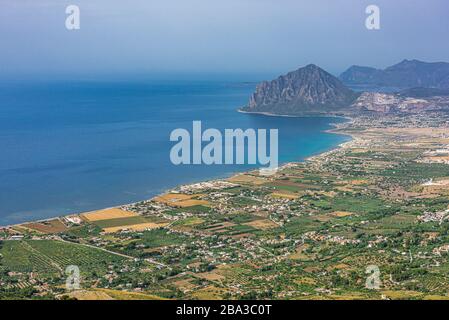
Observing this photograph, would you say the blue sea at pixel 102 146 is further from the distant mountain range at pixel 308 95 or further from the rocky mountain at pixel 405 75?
the rocky mountain at pixel 405 75

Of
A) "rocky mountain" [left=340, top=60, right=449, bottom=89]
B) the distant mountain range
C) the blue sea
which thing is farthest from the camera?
"rocky mountain" [left=340, top=60, right=449, bottom=89]

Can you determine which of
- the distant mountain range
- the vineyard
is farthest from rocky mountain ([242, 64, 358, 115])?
the vineyard

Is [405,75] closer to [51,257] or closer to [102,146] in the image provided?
[102,146]

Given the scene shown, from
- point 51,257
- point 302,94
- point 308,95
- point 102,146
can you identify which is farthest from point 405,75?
point 51,257

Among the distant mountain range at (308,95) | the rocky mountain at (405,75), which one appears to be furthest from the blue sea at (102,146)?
the rocky mountain at (405,75)

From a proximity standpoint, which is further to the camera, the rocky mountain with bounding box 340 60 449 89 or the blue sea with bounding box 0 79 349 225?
the rocky mountain with bounding box 340 60 449 89

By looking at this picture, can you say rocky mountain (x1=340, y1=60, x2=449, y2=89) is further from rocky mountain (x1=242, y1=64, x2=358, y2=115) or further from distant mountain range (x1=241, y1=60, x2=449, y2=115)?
rocky mountain (x1=242, y1=64, x2=358, y2=115)
